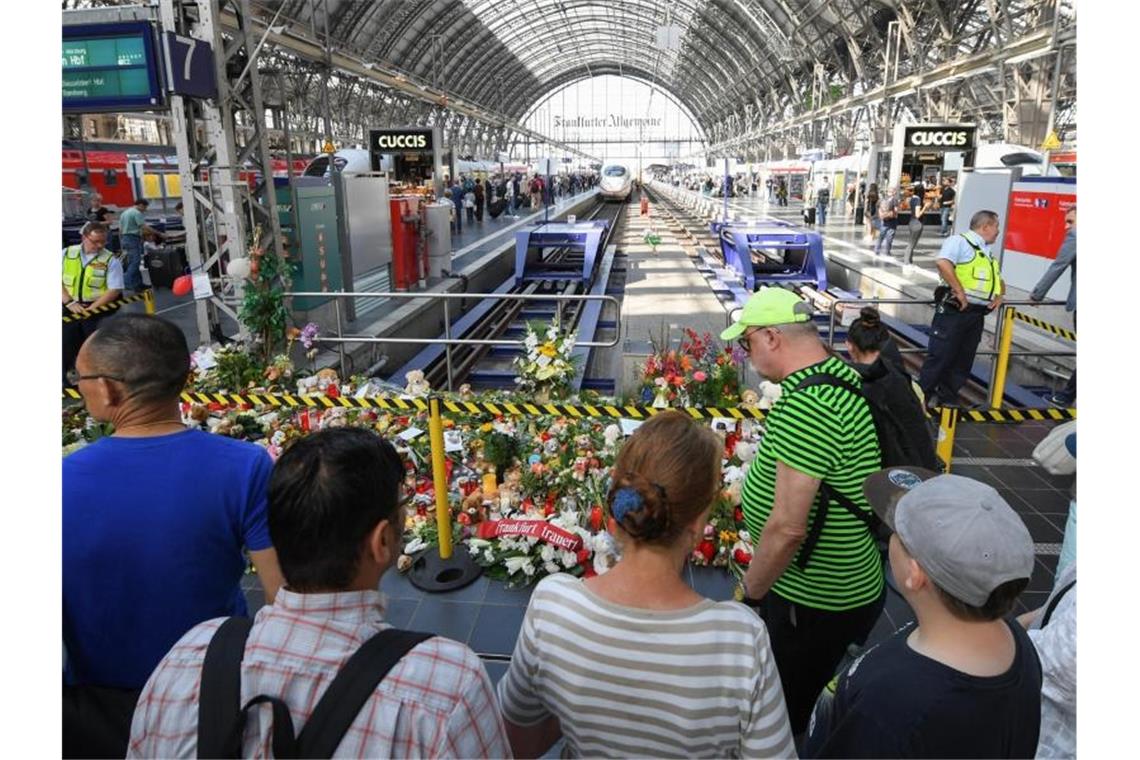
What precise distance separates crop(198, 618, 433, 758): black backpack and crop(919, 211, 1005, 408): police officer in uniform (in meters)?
6.06

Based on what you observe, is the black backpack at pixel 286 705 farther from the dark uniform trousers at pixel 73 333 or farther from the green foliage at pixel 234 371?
the dark uniform trousers at pixel 73 333

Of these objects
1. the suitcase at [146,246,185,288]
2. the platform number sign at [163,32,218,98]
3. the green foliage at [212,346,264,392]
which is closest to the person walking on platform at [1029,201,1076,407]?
the green foliage at [212,346,264,392]

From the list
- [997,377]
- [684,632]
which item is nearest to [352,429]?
[684,632]

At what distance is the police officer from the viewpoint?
6.96m

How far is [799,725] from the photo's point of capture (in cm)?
258

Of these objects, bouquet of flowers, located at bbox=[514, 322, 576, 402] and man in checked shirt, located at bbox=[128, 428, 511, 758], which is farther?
bouquet of flowers, located at bbox=[514, 322, 576, 402]

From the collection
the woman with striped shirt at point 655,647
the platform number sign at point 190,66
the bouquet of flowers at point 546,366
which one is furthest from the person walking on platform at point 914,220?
the woman with striped shirt at point 655,647

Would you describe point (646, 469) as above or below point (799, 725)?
above

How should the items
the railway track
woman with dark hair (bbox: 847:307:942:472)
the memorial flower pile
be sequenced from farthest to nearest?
the railway track < the memorial flower pile < woman with dark hair (bbox: 847:307:942:472)

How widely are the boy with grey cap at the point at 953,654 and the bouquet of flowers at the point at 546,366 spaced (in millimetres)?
4287

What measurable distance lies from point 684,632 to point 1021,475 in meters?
5.24

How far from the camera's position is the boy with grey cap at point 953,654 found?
1.43 meters

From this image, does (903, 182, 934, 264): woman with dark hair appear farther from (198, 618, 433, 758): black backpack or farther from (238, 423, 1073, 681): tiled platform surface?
(198, 618, 433, 758): black backpack

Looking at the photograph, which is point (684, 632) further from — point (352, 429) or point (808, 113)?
point (808, 113)
